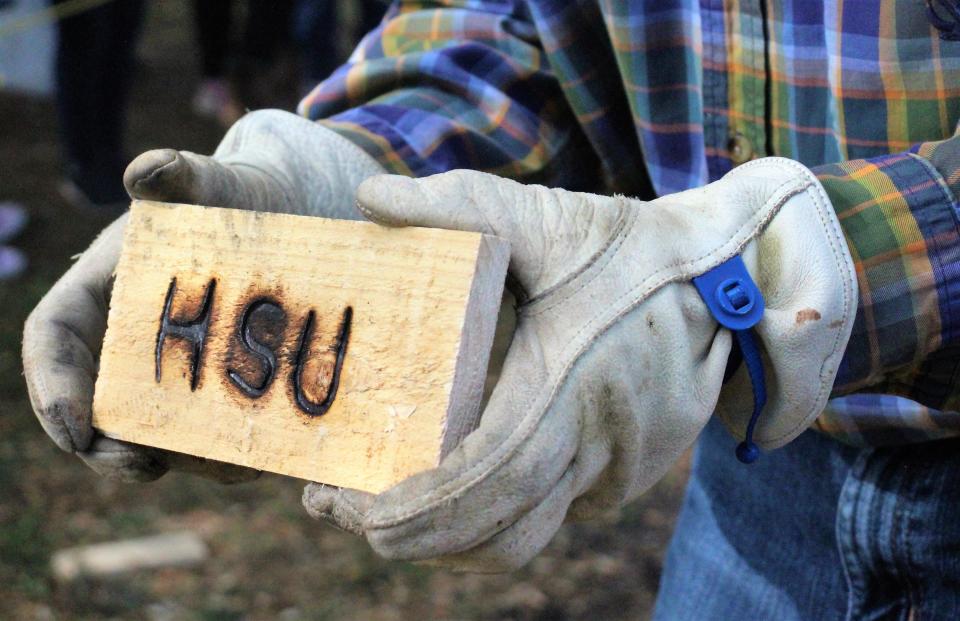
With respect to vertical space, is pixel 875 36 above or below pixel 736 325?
above

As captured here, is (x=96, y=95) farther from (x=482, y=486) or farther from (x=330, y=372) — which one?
(x=482, y=486)

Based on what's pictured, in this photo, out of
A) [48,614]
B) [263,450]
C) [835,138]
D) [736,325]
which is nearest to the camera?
[736,325]

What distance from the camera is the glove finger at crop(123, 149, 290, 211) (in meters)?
1.24

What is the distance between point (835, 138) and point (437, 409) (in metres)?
0.64

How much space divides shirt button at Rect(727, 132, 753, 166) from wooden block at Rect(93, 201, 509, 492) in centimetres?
48

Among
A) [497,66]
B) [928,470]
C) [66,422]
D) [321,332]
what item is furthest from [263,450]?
[928,470]

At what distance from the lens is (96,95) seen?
455 centimetres

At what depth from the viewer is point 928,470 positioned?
4.45ft

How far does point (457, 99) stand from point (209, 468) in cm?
67

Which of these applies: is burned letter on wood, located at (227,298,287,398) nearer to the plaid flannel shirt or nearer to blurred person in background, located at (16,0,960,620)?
blurred person in background, located at (16,0,960,620)

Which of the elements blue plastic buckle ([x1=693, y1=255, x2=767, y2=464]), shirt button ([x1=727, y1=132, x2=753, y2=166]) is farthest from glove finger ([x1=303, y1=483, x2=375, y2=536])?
shirt button ([x1=727, y1=132, x2=753, y2=166])

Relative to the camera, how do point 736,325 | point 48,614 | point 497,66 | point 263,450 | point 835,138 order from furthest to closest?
point 48,614 → point 497,66 → point 835,138 → point 263,450 → point 736,325

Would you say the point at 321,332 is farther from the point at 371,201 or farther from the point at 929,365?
the point at 929,365

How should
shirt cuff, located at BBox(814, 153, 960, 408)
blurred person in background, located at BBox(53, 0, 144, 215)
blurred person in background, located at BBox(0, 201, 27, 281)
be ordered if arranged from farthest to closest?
blurred person in background, located at BBox(53, 0, 144, 215) → blurred person in background, located at BBox(0, 201, 27, 281) → shirt cuff, located at BBox(814, 153, 960, 408)
